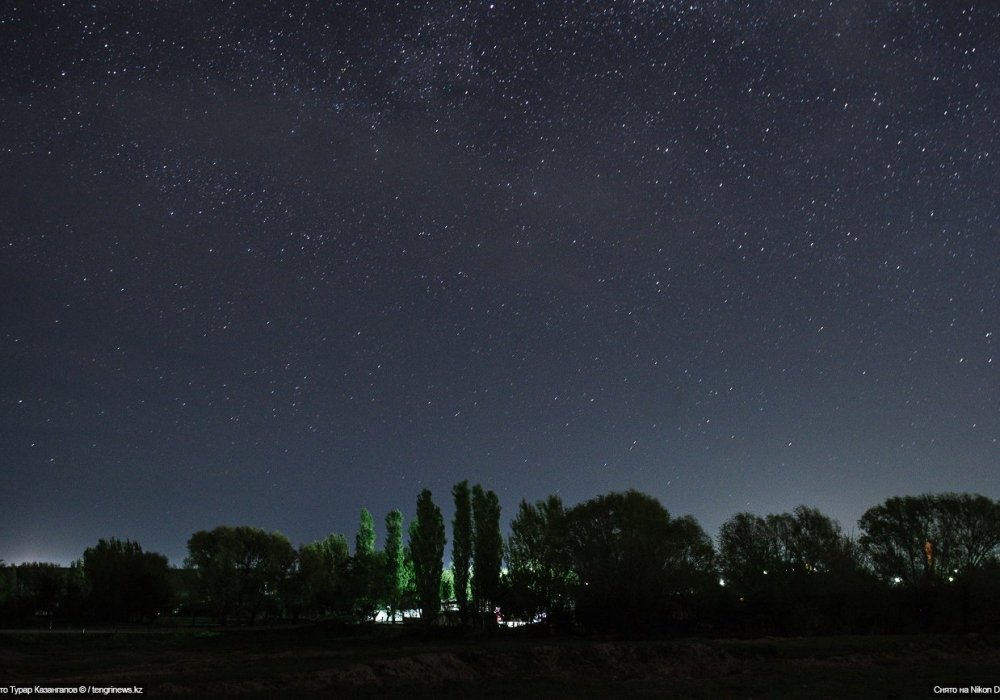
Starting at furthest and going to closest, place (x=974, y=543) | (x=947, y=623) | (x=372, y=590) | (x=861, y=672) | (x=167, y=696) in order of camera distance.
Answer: (x=372, y=590) < (x=974, y=543) < (x=947, y=623) < (x=861, y=672) < (x=167, y=696)

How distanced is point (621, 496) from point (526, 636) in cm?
1215

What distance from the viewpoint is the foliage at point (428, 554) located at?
67250mm

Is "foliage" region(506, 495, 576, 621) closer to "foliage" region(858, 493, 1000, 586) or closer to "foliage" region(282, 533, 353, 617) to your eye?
"foliage" region(858, 493, 1000, 586)

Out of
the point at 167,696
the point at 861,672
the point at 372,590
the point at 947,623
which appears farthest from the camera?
the point at 372,590

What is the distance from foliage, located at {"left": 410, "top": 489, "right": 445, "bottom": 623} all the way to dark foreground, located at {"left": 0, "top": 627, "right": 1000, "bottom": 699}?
22258 mm

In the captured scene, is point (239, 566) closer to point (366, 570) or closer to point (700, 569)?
point (366, 570)

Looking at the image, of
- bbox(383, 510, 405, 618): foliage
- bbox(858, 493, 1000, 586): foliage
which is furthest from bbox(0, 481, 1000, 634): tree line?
bbox(383, 510, 405, 618): foliage

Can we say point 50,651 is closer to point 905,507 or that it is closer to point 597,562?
point 597,562

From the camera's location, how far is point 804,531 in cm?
5647

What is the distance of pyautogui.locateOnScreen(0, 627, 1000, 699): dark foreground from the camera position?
25.8m

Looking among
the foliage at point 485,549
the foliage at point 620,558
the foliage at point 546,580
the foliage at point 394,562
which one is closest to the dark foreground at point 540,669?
the foliage at point 620,558

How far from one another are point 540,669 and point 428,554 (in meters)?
38.3

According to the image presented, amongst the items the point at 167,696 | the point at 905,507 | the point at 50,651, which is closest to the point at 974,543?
the point at 905,507

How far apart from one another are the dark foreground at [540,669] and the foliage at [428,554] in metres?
22.3
